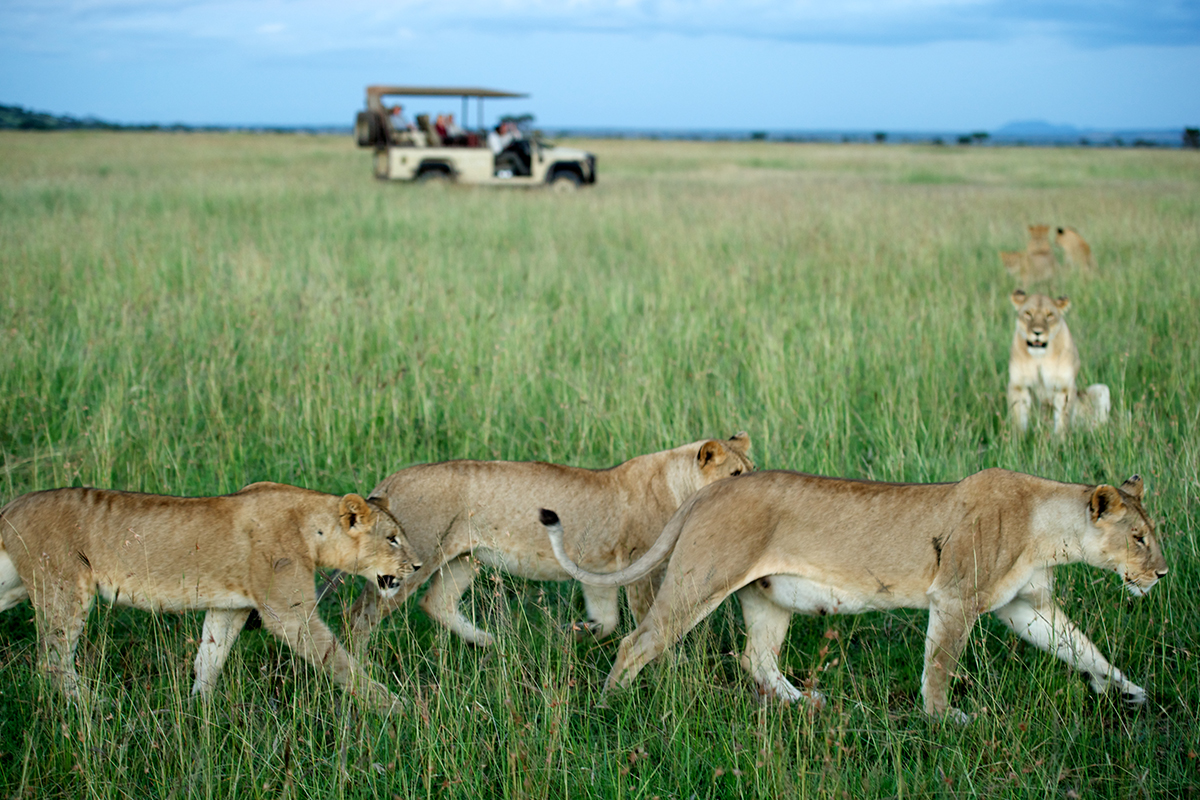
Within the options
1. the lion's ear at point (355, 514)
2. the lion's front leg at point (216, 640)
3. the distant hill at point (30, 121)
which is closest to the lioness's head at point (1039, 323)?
the lion's ear at point (355, 514)

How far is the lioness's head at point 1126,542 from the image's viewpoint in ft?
9.65

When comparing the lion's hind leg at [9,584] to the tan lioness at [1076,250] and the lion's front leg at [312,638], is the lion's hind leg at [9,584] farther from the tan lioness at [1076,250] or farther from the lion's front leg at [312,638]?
the tan lioness at [1076,250]

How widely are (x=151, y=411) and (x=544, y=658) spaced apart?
10.3 feet

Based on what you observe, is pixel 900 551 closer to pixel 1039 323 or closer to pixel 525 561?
pixel 525 561

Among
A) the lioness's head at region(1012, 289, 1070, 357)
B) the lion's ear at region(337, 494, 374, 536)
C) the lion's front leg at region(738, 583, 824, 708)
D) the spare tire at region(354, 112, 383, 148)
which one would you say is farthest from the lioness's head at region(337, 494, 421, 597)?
the spare tire at region(354, 112, 383, 148)

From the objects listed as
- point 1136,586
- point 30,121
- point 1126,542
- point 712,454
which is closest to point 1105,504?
point 1126,542

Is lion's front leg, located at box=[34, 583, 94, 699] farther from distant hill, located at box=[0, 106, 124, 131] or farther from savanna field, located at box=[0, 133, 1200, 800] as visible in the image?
distant hill, located at box=[0, 106, 124, 131]

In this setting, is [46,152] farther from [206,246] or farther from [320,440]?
[320,440]

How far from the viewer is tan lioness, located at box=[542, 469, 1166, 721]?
9.42 ft

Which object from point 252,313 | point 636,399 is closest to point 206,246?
point 252,313

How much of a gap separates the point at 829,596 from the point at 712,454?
0.70 meters

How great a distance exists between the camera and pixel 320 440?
5176 millimetres

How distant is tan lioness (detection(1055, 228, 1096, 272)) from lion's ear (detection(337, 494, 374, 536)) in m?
9.08

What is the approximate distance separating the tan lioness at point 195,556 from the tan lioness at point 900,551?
30.3 inches
